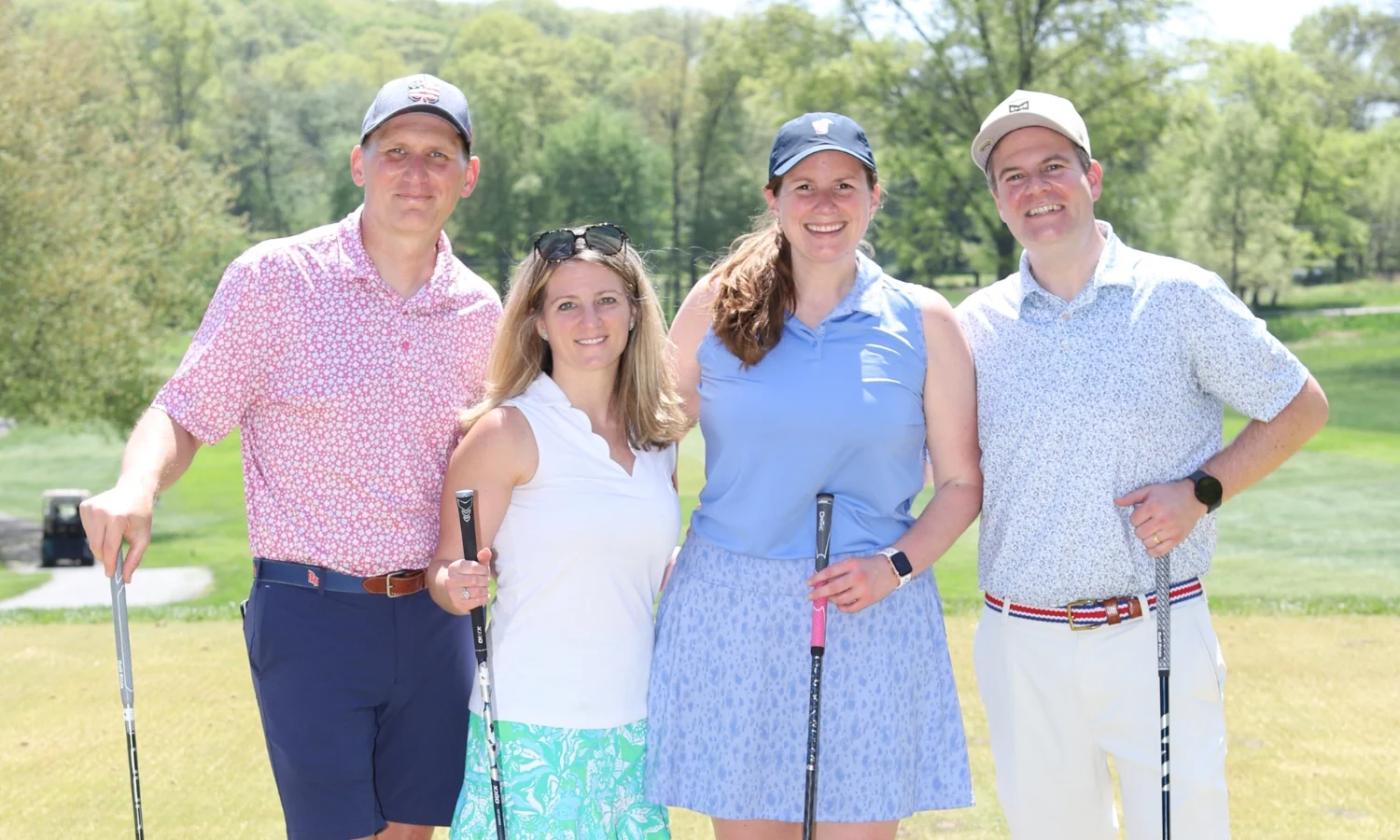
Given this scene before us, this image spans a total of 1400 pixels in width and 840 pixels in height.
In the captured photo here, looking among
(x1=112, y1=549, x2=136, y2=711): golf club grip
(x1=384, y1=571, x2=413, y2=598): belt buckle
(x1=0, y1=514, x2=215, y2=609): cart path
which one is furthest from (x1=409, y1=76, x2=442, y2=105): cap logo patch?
(x1=0, y1=514, x2=215, y2=609): cart path

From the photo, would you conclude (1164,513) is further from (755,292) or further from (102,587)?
(102,587)

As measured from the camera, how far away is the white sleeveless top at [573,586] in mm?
3139

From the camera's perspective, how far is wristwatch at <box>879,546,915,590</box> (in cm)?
315

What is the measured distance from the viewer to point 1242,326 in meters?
3.37

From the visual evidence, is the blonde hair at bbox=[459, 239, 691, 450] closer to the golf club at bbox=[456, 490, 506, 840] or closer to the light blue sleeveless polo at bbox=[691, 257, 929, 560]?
the light blue sleeveless polo at bbox=[691, 257, 929, 560]

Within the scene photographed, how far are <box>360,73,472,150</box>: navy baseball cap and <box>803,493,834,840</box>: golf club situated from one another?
4.36ft

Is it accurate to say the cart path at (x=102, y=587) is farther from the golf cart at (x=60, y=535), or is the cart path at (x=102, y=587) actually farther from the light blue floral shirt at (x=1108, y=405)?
the light blue floral shirt at (x=1108, y=405)

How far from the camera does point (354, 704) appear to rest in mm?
3395

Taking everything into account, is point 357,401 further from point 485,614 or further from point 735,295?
point 735,295

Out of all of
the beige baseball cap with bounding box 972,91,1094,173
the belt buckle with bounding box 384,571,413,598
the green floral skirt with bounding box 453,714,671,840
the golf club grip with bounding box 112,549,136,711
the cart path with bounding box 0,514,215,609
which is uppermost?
the beige baseball cap with bounding box 972,91,1094,173

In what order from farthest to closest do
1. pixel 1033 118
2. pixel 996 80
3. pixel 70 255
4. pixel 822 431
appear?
1. pixel 996 80
2. pixel 70 255
3. pixel 1033 118
4. pixel 822 431

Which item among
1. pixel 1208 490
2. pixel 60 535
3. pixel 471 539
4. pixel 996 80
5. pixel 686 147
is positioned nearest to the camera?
pixel 471 539

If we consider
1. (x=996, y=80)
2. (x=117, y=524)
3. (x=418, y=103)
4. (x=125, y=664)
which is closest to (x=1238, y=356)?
(x=418, y=103)

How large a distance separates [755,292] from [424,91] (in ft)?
3.22
